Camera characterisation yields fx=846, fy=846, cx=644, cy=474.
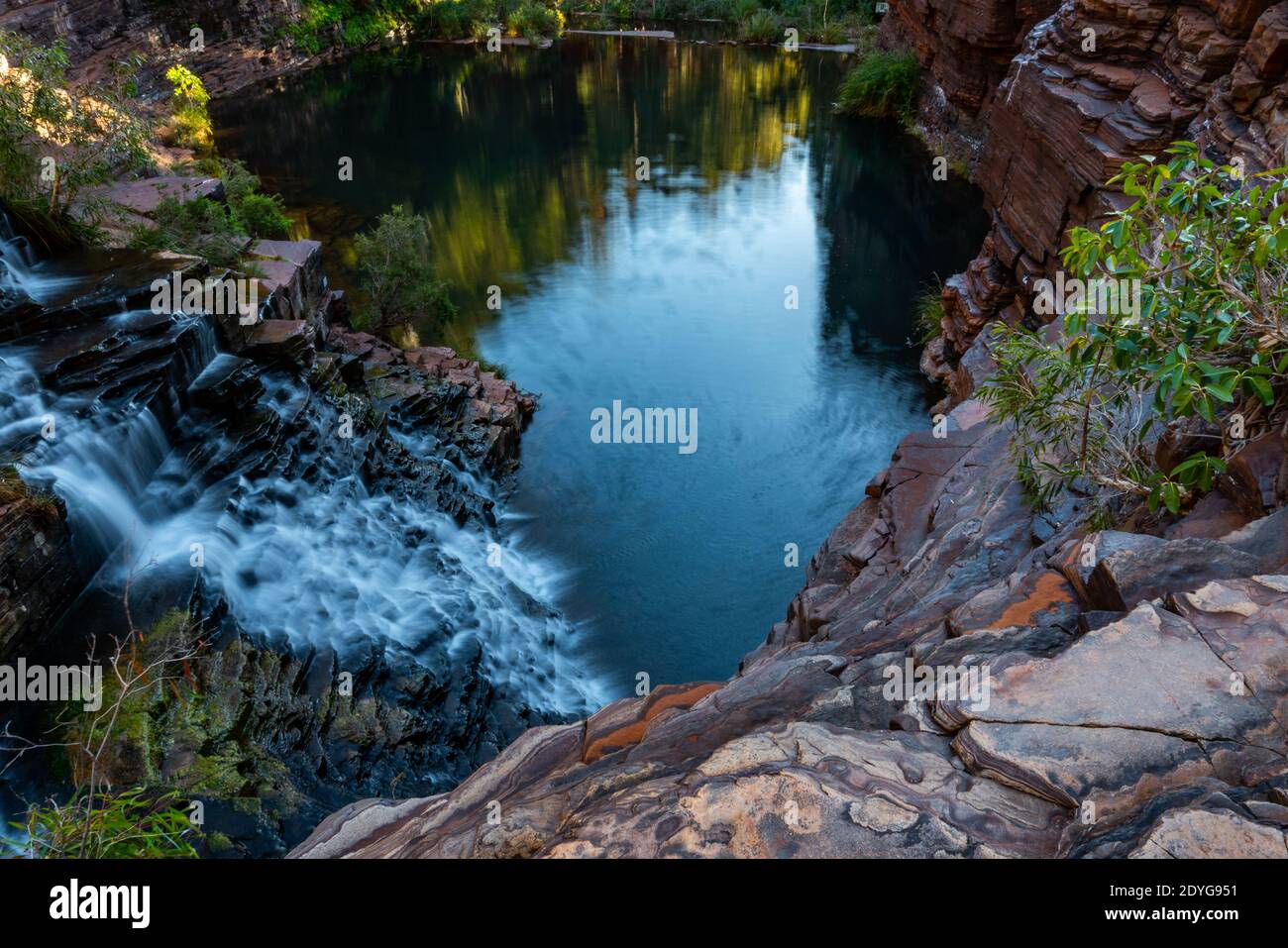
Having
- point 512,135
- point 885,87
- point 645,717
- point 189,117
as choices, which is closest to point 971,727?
point 645,717

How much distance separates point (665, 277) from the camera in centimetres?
2223

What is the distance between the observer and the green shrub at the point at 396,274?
54.5 ft

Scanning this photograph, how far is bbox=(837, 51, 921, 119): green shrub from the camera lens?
32281mm

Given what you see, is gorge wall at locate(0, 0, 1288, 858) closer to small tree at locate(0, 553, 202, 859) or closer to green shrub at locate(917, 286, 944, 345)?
small tree at locate(0, 553, 202, 859)

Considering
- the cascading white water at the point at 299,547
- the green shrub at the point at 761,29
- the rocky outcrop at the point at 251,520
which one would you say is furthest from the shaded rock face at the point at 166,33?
the green shrub at the point at 761,29

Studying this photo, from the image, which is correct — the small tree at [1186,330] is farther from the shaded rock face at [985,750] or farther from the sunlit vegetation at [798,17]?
the sunlit vegetation at [798,17]

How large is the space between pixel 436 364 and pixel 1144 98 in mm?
12256

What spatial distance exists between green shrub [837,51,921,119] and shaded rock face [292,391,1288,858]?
31655mm

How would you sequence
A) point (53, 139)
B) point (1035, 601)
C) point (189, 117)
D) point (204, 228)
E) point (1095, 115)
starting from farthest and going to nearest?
point (189, 117) < point (204, 228) < point (53, 139) < point (1095, 115) < point (1035, 601)

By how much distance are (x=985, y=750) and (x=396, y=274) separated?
50.9 ft

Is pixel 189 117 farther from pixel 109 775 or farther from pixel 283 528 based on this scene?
pixel 109 775

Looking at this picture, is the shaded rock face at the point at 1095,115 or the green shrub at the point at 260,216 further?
the green shrub at the point at 260,216

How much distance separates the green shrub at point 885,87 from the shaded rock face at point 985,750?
31.7m
